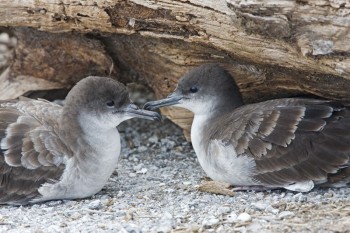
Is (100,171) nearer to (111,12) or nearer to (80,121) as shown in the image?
(80,121)

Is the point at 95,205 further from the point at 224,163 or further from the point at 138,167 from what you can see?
the point at 138,167

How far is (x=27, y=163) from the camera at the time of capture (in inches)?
275

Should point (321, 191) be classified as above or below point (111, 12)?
below

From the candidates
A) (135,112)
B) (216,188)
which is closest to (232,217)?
(216,188)

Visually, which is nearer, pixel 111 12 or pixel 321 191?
A: pixel 321 191

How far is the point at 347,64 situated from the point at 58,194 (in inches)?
109

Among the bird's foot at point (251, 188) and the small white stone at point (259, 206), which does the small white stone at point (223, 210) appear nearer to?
the small white stone at point (259, 206)

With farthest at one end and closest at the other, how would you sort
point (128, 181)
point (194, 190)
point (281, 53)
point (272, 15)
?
point (128, 181) < point (194, 190) < point (281, 53) < point (272, 15)

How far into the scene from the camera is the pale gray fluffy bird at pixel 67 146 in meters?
6.99

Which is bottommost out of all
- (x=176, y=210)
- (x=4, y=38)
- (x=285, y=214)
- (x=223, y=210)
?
(x=4, y=38)

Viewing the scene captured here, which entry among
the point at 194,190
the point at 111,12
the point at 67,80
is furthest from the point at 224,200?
the point at 67,80

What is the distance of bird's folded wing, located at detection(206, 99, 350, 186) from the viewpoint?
684 cm

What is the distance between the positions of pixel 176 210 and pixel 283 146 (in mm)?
1114

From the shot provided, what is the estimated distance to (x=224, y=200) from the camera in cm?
689
